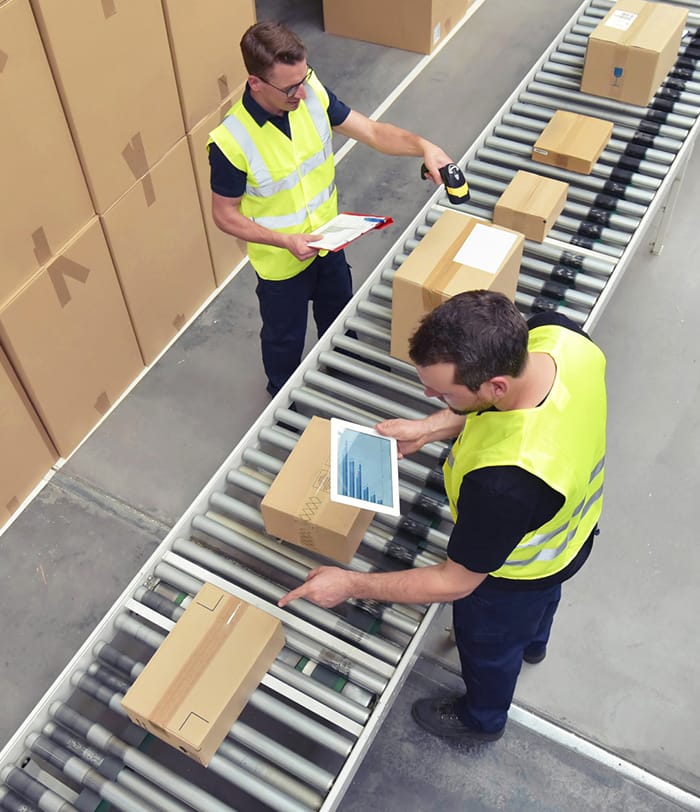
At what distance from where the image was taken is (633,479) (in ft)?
12.5

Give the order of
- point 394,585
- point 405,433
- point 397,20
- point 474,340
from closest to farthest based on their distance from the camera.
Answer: point 474,340 < point 394,585 < point 405,433 < point 397,20

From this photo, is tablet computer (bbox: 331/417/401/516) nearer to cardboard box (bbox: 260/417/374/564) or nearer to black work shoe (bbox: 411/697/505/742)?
cardboard box (bbox: 260/417/374/564)

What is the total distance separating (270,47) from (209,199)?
156cm

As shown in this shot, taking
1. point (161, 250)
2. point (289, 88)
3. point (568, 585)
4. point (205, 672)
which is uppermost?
point (289, 88)

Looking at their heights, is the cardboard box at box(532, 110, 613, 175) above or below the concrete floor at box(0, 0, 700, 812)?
above

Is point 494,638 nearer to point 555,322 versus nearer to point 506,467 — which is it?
point 506,467

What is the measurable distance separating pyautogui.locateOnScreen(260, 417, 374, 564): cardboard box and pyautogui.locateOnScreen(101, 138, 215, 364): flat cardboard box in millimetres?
1603

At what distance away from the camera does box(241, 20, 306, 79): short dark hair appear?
2.83m

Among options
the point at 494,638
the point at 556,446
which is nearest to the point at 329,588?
the point at 494,638

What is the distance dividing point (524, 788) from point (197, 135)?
3249 mm

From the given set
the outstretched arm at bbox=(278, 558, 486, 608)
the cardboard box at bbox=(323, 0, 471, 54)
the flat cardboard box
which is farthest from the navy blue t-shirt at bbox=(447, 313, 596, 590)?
the cardboard box at bbox=(323, 0, 471, 54)

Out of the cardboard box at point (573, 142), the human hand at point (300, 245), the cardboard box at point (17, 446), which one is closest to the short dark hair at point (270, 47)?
the human hand at point (300, 245)

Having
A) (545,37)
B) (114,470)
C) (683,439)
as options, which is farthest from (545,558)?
(545,37)

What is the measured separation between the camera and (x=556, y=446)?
78.0 inches
